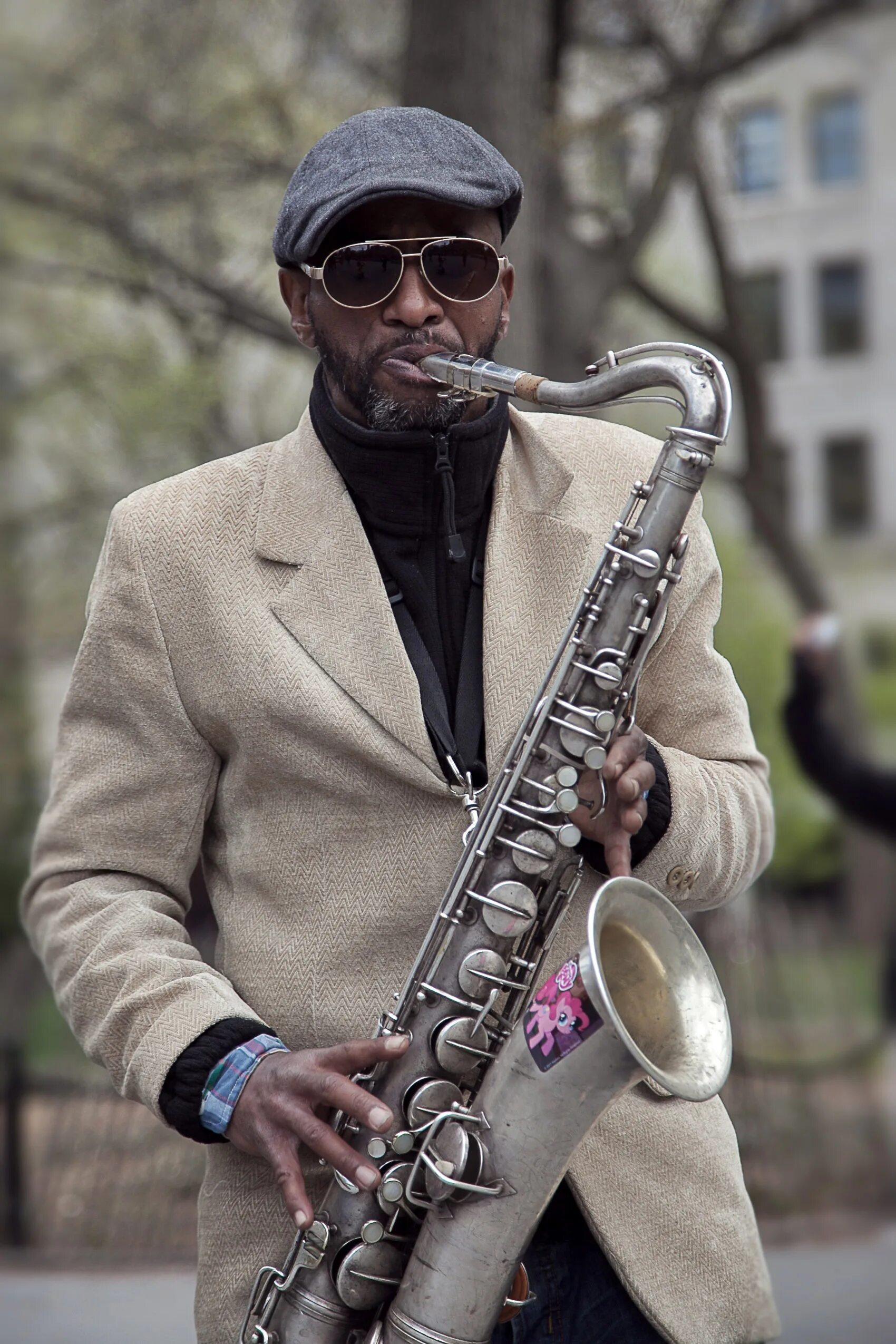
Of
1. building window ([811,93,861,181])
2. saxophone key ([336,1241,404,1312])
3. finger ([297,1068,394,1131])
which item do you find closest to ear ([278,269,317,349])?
finger ([297,1068,394,1131])

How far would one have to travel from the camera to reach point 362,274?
2.12 m

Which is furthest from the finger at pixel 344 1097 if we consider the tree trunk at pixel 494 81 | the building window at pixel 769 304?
the building window at pixel 769 304

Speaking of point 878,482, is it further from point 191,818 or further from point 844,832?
point 191,818

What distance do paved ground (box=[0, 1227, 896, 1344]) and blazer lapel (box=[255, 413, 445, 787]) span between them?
405 centimetres

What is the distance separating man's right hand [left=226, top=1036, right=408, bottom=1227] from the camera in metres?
1.86

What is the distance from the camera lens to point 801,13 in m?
7.61

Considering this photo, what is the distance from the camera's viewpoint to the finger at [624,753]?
199cm

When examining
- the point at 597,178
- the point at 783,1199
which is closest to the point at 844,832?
the point at 783,1199

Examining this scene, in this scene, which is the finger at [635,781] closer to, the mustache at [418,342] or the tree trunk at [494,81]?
the mustache at [418,342]

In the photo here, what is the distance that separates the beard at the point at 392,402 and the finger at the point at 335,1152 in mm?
959

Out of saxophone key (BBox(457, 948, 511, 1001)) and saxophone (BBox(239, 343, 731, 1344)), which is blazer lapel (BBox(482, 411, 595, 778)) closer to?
saxophone (BBox(239, 343, 731, 1344))

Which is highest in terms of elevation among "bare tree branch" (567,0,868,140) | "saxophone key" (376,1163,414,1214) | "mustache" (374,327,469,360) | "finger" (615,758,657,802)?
"bare tree branch" (567,0,868,140)

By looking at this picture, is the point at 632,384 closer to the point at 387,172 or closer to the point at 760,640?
the point at 387,172

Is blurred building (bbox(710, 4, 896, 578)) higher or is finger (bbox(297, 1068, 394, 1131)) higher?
blurred building (bbox(710, 4, 896, 578))
